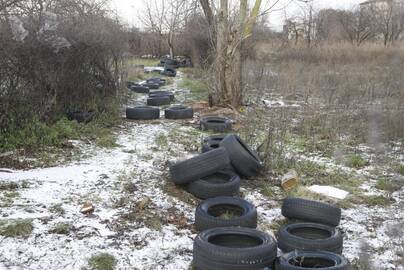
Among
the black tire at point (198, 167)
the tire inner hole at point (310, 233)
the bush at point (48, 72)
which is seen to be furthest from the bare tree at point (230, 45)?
the tire inner hole at point (310, 233)

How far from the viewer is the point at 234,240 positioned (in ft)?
14.2

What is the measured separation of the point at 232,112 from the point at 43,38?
557cm

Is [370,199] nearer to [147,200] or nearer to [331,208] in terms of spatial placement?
[331,208]

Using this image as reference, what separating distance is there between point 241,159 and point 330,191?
129 cm

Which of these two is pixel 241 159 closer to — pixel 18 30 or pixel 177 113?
pixel 18 30

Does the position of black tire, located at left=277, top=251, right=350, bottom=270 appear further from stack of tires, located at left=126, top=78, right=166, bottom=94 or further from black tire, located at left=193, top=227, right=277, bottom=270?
stack of tires, located at left=126, top=78, right=166, bottom=94

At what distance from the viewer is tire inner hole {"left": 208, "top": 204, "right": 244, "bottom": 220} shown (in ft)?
16.6

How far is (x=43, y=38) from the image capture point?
7.60 m

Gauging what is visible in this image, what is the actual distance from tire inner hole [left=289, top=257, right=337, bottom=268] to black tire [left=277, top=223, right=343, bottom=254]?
269 mm

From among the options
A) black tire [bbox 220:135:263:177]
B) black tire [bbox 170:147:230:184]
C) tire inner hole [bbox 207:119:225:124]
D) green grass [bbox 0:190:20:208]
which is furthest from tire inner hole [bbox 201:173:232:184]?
tire inner hole [bbox 207:119:225:124]

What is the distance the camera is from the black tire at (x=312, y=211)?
16.2 feet

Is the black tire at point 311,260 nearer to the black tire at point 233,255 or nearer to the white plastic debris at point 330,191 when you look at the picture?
the black tire at point 233,255

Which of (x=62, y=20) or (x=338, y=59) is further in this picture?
(x=338, y=59)

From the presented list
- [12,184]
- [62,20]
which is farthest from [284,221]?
[62,20]
